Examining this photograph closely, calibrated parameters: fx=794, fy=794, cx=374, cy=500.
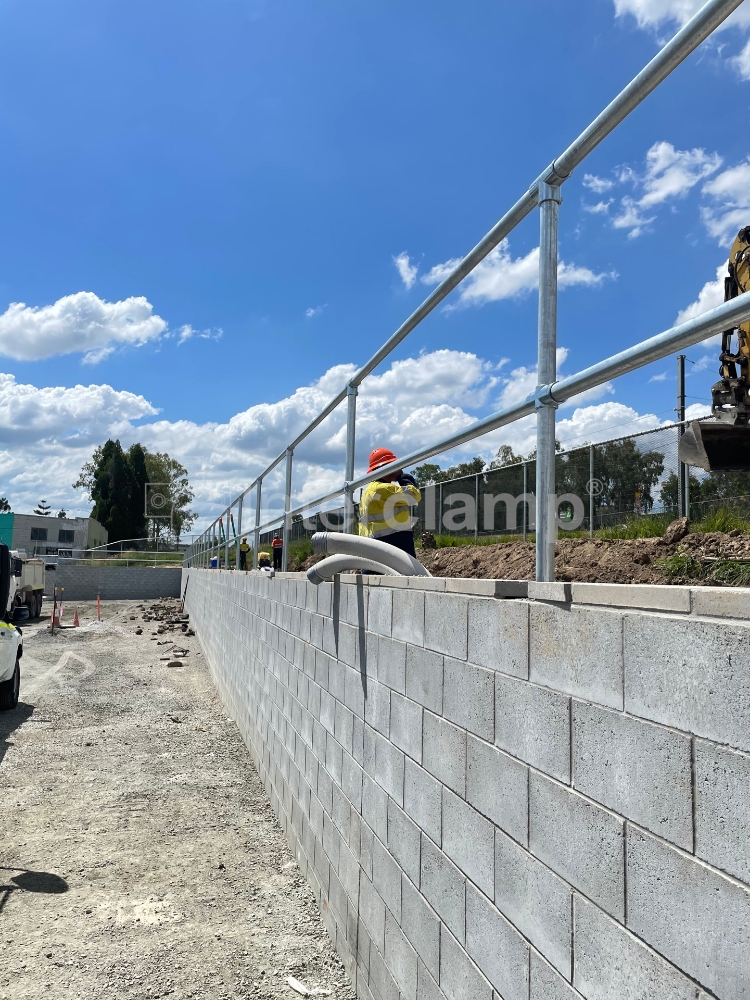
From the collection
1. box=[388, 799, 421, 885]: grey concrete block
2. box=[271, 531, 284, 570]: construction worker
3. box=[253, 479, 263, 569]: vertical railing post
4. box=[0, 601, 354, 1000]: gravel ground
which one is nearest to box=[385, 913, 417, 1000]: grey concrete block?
box=[388, 799, 421, 885]: grey concrete block

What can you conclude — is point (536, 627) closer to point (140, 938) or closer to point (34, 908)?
point (140, 938)

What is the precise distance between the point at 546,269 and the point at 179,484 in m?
A: 72.0

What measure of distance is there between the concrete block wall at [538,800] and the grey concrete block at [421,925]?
0.04 ft

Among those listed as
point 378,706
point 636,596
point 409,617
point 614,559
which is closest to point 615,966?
point 636,596

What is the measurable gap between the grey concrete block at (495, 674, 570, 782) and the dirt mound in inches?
63.8

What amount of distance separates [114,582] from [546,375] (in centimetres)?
4007

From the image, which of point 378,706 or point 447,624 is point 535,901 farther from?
point 378,706

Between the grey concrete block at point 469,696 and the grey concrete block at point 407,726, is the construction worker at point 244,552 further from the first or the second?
the grey concrete block at point 469,696

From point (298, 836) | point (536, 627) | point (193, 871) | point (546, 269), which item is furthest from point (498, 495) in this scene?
point (193, 871)

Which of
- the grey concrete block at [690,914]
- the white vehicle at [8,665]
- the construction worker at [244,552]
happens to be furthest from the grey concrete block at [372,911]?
the white vehicle at [8,665]

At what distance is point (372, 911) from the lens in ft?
11.0

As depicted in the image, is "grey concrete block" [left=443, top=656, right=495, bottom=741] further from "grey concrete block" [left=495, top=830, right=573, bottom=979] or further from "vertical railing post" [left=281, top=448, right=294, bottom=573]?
"vertical railing post" [left=281, top=448, right=294, bottom=573]

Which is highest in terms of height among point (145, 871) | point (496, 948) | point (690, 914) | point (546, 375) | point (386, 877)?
point (546, 375)

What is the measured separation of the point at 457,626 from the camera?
8.38ft
